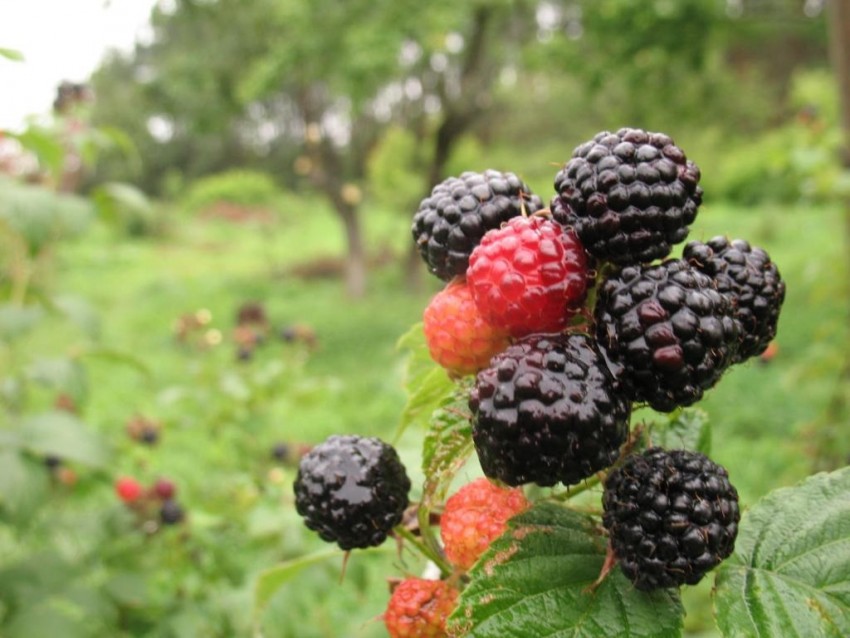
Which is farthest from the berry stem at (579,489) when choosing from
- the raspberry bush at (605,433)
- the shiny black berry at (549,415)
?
the shiny black berry at (549,415)

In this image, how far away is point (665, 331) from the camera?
60 cm

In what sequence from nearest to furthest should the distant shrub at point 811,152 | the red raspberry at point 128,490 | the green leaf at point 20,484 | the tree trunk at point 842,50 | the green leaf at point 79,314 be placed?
the green leaf at point 20,484, the green leaf at point 79,314, the red raspberry at point 128,490, the distant shrub at point 811,152, the tree trunk at point 842,50

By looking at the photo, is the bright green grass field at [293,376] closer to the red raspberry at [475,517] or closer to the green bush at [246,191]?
the red raspberry at [475,517]

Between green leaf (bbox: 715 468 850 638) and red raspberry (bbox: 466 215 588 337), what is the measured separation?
27 cm

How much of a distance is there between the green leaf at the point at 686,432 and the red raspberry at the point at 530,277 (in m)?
0.22

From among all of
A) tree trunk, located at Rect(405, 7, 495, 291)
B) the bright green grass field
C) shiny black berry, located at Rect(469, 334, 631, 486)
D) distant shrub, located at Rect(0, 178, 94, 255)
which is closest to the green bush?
the bright green grass field

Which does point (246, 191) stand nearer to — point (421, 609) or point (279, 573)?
point (279, 573)

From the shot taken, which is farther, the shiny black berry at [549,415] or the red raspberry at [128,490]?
the red raspberry at [128,490]

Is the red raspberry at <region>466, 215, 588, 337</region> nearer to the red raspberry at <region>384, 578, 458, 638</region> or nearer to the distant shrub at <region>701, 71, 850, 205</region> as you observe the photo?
the red raspberry at <region>384, 578, 458, 638</region>

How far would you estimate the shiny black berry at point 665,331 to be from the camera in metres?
0.60

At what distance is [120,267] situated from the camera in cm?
1390

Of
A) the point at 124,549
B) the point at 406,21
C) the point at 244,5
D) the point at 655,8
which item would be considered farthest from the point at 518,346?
the point at 244,5

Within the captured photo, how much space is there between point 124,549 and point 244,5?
A: 9.25 m

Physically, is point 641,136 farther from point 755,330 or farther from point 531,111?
point 531,111
